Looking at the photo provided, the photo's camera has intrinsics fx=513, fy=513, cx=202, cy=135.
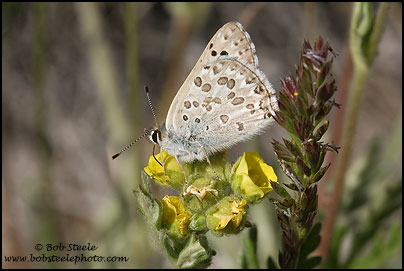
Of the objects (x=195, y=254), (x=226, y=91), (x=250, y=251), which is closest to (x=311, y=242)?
(x=250, y=251)

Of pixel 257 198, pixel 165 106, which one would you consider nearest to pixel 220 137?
pixel 257 198

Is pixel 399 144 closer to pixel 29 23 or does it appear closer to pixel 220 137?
pixel 220 137

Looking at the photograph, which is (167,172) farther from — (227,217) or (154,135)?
(227,217)

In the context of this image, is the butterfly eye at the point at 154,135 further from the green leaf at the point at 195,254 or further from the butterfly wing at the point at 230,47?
the green leaf at the point at 195,254

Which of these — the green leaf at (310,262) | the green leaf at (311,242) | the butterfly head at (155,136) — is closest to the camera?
the green leaf at (311,242)

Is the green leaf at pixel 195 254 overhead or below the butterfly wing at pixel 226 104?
below

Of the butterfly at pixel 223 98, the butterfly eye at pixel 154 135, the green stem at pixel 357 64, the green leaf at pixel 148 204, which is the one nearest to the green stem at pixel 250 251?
the butterfly at pixel 223 98
